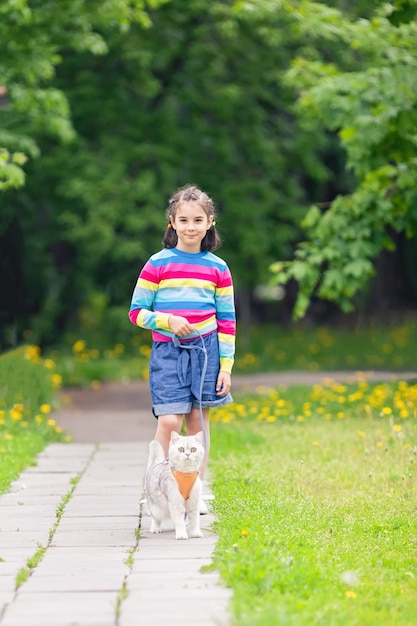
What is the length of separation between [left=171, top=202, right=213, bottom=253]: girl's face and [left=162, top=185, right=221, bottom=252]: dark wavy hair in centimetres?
2

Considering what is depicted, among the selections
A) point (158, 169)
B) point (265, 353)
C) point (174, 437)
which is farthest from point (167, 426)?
point (265, 353)

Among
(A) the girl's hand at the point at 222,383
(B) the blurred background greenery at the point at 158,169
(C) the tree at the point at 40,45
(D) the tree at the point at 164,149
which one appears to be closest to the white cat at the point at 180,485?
(A) the girl's hand at the point at 222,383

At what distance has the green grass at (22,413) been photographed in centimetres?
885

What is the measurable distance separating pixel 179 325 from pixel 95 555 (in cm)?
136

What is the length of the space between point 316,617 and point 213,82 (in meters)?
17.0

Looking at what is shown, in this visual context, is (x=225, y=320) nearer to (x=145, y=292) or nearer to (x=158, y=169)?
(x=145, y=292)

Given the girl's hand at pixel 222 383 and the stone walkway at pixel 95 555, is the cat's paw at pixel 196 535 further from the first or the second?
the girl's hand at pixel 222 383

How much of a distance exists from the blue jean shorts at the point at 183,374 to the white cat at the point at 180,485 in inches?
22.5

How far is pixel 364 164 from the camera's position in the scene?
1145cm

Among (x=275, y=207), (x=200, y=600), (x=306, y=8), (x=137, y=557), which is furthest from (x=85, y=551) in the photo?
(x=275, y=207)

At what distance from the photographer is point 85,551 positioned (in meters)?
5.66

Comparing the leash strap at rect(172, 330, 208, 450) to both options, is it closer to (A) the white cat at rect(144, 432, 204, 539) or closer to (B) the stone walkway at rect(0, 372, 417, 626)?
(A) the white cat at rect(144, 432, 204, 539)

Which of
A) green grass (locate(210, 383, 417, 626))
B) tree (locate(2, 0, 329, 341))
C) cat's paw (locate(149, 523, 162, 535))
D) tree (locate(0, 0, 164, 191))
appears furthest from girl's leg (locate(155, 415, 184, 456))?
tree (locate(2, 0, 329, 341))

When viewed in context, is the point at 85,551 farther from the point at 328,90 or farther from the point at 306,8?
the point at 306,8
